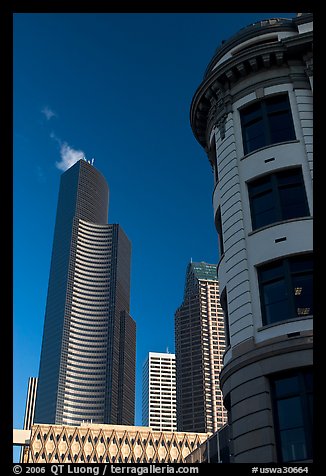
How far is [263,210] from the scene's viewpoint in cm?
2212

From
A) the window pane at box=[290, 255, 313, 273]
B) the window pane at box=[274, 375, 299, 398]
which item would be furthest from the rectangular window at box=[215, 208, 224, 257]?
the window pane at box=[274, 375, 299, 398]

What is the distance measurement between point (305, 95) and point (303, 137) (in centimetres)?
260

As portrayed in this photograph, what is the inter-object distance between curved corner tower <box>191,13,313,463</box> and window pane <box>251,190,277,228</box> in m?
0.05

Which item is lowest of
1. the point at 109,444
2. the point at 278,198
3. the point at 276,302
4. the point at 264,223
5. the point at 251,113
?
the point at 276,302

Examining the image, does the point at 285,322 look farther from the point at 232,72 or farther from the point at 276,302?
the point at 232,72

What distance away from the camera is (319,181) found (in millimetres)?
6531

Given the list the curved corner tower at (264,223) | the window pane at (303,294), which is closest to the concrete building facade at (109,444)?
the curved corner tower at (264,223)

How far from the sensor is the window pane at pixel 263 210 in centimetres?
2167

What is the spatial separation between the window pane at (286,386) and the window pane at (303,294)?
7.89ft

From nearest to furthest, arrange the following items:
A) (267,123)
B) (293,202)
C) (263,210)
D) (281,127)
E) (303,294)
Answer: (303,294) < (293,202) < (263,210) < (281,127) < (267,123)

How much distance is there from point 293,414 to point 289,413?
0.53 ft

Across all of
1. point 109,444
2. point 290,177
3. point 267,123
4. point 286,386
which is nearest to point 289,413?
point 286,386
